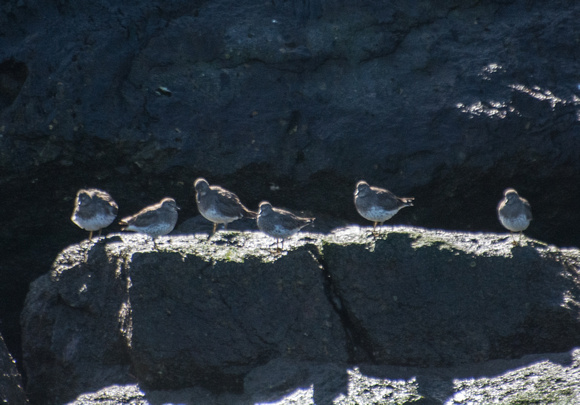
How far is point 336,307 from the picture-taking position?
29.6 feet

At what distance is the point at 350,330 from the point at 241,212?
2.72m

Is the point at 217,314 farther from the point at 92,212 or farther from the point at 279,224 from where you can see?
the point at 92,212

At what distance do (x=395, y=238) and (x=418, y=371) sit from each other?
1619 mm

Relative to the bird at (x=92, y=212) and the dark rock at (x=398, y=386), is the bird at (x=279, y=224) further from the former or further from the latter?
the bird at (x=92, y=212)

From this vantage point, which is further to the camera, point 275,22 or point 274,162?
Answer: point 275,22

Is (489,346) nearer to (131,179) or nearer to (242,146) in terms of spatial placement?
(242,146)

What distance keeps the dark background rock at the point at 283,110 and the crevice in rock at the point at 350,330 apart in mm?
3235

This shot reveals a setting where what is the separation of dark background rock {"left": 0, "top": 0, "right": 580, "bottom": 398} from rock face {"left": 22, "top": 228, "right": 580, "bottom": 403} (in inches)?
113

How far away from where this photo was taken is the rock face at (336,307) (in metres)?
8.77

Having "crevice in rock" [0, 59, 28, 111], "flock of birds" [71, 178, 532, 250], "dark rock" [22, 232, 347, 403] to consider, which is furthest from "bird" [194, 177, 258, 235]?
"crevice in rock" [0, 59, 28, 111]

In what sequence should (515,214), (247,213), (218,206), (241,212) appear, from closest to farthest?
(515,214), (218,206), (241,212), (247,213)

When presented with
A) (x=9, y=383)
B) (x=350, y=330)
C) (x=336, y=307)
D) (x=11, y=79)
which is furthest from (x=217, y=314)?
(x=11, y=79)

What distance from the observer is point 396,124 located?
39.4 feet

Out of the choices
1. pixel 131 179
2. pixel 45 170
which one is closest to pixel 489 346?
pixel 131 179
